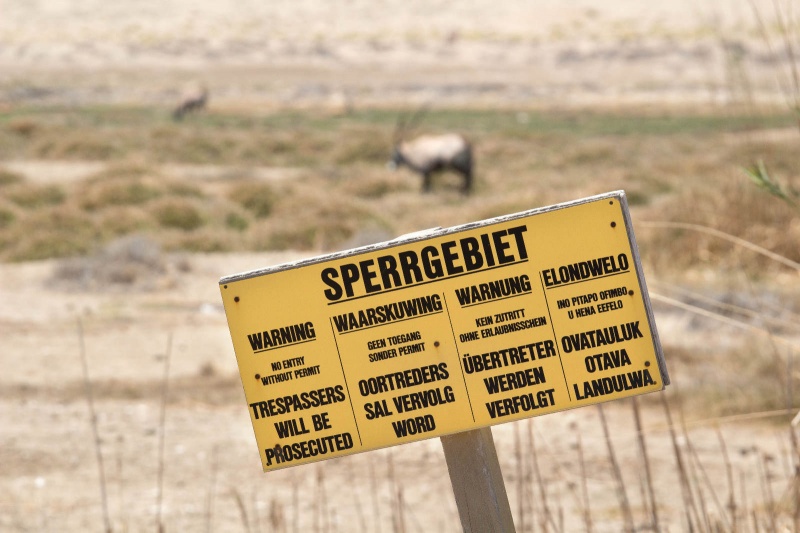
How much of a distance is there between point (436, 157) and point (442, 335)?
672 inches

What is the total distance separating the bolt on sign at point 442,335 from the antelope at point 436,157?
54.4ft

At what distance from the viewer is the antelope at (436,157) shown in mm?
18391

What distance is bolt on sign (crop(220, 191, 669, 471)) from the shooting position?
1723mm

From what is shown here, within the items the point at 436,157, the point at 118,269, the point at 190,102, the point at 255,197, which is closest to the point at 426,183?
the point at 436,157

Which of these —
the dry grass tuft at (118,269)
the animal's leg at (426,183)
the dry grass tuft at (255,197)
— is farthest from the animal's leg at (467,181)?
the dry grass tuft at (118,269)

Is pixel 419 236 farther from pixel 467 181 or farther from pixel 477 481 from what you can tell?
pixel 467 181

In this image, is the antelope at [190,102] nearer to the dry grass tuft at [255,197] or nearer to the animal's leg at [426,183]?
the animal's leg at [426,183]

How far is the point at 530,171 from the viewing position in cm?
2100

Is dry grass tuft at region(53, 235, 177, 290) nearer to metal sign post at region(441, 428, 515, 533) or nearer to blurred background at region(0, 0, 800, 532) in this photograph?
blurred background at region(0, 0, 800, 532)

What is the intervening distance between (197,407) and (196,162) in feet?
57.2

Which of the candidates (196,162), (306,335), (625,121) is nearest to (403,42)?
(625,121)

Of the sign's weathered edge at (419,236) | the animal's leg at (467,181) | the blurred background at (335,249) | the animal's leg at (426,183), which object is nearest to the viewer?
the sign's weathered edge at (419,236)

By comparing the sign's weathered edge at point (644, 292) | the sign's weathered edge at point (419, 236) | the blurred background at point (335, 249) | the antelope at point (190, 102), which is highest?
the antelope at point (190, 102)

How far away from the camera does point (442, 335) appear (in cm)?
175
